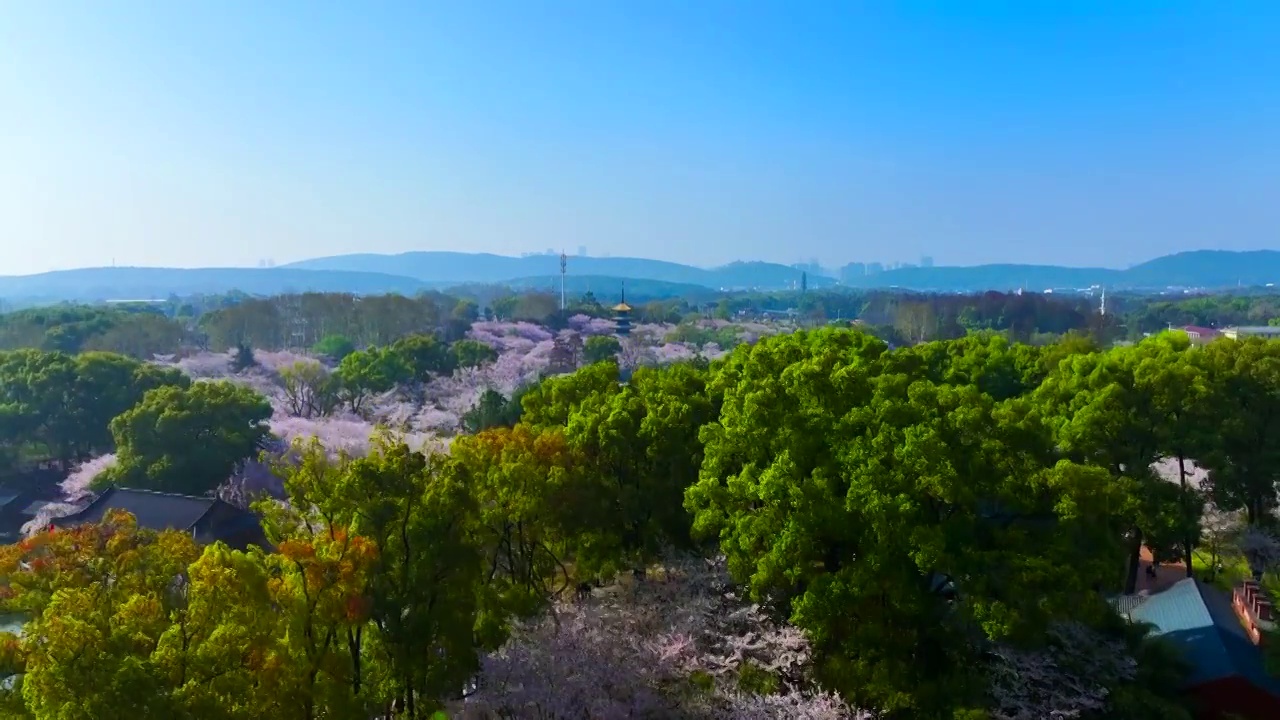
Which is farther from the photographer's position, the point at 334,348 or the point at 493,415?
the point at 334,348

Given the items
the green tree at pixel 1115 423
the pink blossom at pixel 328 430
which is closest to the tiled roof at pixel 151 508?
the pink blossom at pixel 328 430

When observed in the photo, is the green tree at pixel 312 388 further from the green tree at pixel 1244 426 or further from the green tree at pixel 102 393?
the green tree at pixel 1244 426

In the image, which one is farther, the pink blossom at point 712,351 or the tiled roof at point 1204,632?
the pink blossom at point 712,351

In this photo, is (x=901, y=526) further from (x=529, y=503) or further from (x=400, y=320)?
(x=400, y=320)

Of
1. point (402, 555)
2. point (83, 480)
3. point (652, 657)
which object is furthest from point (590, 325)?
point (402, 555)

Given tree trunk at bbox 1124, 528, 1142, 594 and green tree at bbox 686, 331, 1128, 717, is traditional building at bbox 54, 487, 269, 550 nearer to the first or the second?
green tree at bbox 686, 331, 1128, 717

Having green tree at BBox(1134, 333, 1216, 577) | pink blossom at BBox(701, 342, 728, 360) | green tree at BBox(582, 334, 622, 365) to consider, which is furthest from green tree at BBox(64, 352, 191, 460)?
pink blossom at BBox(701, 342, 728, 360)
